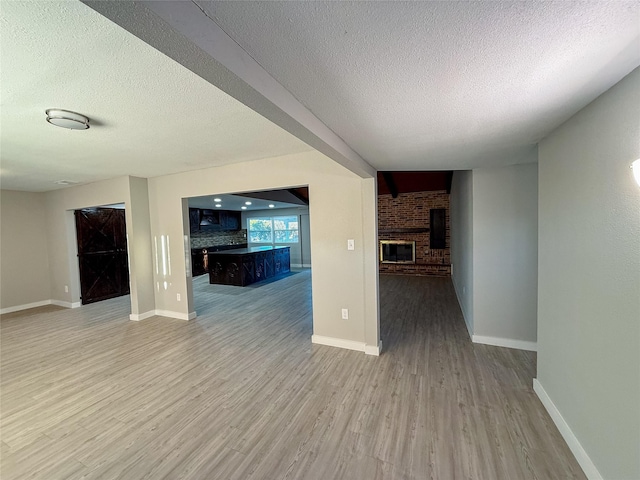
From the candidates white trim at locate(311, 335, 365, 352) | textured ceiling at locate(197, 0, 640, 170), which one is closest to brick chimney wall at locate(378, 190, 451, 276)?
white trim at locate(311, 335, 365, 352)

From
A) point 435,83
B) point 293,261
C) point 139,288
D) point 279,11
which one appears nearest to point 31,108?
point 279,11

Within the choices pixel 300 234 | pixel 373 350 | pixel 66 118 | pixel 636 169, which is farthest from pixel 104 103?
pixel 300 234

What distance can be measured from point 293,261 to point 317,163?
7632 millimetres

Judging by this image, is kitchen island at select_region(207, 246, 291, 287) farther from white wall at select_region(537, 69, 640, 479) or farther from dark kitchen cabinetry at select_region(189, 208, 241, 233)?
white wall at select_region(537, 69, 640, 479)

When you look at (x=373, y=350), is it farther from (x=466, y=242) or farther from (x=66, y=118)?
(x=66, y=118)

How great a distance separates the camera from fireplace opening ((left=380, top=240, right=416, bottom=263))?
783 centimetres

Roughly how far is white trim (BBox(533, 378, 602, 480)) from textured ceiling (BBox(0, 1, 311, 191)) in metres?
2.94

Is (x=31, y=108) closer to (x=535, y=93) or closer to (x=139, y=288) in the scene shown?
(x=535, y=93)

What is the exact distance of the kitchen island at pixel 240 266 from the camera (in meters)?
6.83

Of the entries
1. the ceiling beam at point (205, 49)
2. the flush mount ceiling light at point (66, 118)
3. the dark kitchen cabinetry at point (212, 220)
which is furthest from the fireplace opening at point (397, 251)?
the flush mount ceiling light at point (66, 118)

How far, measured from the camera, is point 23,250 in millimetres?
5145

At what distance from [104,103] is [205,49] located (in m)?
1.42

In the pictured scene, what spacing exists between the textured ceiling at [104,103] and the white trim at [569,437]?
2936mm

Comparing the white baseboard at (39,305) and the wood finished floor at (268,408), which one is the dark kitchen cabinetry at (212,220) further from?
the wood finished floor at (268,408)
